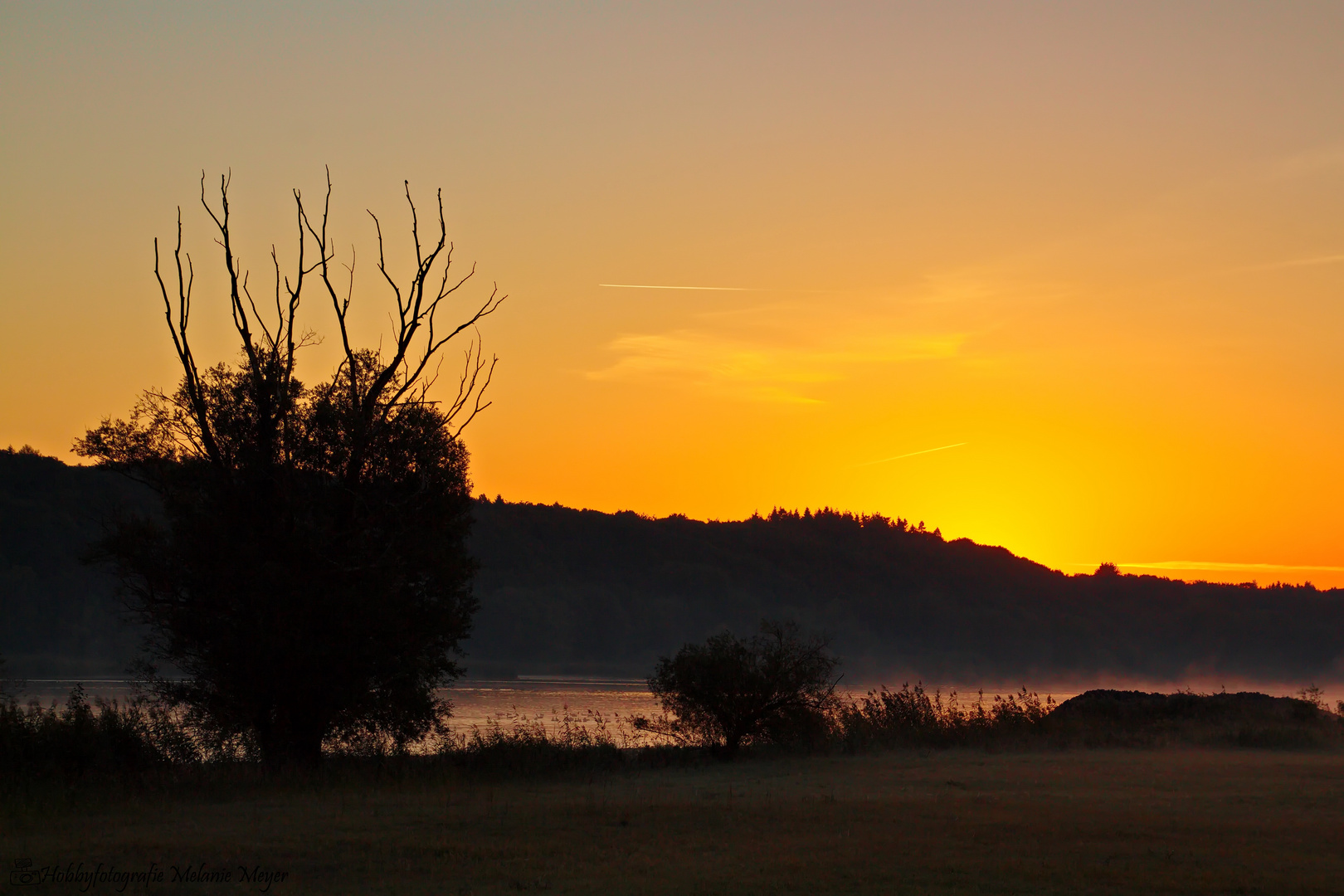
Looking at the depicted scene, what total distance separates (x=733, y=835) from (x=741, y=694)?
1325 centimetres

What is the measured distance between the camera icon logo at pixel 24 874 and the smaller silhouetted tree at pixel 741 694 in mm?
16652

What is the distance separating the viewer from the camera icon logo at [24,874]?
941cm

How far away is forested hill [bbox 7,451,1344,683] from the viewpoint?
12562 centimetres

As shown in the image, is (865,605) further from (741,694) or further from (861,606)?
(741,694)

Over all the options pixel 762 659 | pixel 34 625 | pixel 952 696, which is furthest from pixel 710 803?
pixel 34 625

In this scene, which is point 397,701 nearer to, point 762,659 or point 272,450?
point 272,450

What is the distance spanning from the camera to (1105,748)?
24859mm

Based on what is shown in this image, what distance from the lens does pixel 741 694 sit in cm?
2577

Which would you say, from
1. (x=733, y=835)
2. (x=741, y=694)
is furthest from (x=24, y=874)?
(x=741, y=694)

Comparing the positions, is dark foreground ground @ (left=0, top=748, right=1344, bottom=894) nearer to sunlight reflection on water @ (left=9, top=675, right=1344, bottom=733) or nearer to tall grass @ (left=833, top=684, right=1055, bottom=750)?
tall grass @ (left=833, top=684, right=1055, bottom=750)

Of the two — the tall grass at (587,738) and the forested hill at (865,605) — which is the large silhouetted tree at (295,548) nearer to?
the tall grass at (587,738)

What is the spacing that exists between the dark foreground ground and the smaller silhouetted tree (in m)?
6.69

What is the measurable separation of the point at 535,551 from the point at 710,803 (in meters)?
116

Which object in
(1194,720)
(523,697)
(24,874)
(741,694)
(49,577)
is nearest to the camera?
(24,874)
